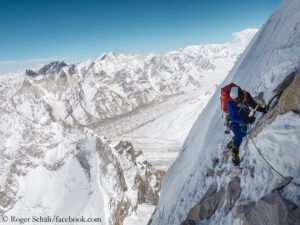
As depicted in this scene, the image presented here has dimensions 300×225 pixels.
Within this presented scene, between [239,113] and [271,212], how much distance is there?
3218 millimetres

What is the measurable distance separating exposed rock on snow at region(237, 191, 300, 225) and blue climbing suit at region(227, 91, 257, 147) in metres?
2.48

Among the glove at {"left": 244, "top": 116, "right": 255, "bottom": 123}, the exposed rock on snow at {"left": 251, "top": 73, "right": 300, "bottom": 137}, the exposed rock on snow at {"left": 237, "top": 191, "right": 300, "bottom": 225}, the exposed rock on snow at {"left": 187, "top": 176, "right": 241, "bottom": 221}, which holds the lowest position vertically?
the exposed rock on snow at {"left": 187, "top": 176, "right": 241, "bottom": 221}

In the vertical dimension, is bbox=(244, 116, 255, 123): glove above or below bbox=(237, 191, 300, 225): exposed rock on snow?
above

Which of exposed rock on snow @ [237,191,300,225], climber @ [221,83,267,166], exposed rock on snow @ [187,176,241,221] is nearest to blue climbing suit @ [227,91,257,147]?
climber @ [221,83,267,166]

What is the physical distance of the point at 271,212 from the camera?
4.85 metres

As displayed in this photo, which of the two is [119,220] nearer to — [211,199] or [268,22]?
[211,199]

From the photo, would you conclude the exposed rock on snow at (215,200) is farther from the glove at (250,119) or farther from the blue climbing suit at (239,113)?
the glove at (250,119)

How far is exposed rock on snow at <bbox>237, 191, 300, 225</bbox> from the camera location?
4398 mm

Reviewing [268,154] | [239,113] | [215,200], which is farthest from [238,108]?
[215,200]

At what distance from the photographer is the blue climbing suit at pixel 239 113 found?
22.0 ft

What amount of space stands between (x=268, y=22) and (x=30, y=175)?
174 feet

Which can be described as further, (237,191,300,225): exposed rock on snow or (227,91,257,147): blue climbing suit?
(227,91,257,147): blue climbing suit

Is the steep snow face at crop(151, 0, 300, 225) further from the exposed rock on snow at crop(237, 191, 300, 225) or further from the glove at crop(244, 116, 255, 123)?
the glove at crop(244, 116, 255, 123)

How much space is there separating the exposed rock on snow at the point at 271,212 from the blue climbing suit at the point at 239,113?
8.12ft
